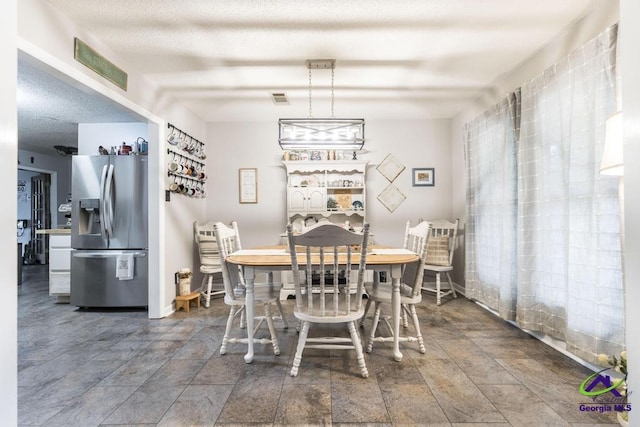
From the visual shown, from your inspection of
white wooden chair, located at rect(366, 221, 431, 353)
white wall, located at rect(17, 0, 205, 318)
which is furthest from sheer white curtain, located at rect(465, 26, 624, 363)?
white wall, located at rect(17, 0, 205, 318)

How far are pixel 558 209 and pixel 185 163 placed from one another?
3.66 meters

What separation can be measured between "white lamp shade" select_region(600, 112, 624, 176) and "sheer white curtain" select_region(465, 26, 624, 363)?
0.40m

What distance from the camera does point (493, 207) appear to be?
117 inches

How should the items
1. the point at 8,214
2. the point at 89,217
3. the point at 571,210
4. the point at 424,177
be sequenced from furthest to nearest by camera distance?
the point at 424,177, the point at 89,217, the point at 571,210, the point at 8,214

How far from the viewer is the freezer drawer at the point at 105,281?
323cm

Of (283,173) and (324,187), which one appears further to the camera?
(283,173)

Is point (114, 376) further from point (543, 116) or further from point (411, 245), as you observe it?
point (543, 116)

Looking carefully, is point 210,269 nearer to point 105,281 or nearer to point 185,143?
point 105,281

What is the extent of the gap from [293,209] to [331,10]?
99.6 inches

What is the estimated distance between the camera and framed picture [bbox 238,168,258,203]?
425cm

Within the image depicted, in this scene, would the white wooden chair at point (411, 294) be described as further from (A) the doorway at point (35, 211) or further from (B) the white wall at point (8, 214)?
(A) the doorway at point (35, 211)

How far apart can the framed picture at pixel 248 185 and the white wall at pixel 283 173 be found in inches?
2.4

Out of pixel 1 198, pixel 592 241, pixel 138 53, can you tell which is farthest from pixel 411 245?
pixel 138 53

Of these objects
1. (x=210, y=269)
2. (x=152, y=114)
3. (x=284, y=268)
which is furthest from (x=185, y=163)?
(x=284, y=268)
